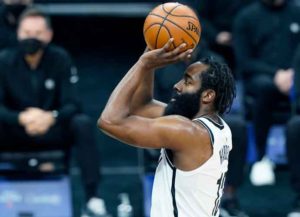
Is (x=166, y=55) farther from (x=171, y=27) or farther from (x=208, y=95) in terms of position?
(x=208, y=95)

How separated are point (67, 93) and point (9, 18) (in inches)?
40.9

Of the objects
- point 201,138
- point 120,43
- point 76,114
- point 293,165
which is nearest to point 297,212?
point 293,165

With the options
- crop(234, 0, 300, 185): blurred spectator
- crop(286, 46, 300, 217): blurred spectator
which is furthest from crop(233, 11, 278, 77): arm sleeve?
crop(286, 46, 300, 217): blurred spectator

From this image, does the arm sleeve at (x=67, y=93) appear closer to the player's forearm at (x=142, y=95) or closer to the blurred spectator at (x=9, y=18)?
the blurred spectator at (x=9, y=18)

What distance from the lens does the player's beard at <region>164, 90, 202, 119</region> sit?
4746 mm

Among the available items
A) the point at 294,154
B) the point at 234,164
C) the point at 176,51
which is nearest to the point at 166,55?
the point at 176,51

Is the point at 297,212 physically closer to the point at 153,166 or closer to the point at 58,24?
the point at 153,166

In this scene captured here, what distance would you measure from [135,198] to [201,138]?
9.96ft

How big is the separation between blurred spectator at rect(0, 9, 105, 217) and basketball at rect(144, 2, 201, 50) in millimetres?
2257

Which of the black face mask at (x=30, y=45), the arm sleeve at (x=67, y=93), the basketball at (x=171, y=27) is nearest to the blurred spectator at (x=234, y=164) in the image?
the arm sleeve at (x=67, y=93)

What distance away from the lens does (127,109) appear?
15.4 feet

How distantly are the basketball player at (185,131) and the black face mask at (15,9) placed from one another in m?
3.21

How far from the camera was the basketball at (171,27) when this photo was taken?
15.3 ft

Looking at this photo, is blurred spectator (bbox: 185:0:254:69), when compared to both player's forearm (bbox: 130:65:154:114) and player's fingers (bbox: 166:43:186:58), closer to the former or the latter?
player's forearm (bbox: 130:65:154:114)
